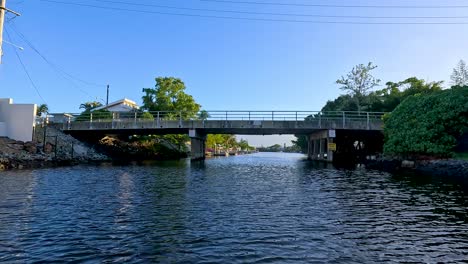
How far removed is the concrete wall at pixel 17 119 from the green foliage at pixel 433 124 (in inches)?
1877

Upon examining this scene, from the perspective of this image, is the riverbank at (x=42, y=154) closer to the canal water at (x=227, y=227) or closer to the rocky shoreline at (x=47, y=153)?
the rocky shoreline at (x=47, y=153)

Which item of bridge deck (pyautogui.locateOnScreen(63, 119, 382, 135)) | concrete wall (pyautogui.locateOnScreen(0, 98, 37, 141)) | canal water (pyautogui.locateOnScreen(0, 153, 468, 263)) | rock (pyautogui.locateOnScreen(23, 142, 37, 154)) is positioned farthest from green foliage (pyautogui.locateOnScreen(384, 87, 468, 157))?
concrete wall (pyautogui.locateOnScreen(0, 98, 37, 141))

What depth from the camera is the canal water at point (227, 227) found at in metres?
A: 8.16

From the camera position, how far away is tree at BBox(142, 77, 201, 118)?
227ft

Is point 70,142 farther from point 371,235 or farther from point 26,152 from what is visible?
point 371,235

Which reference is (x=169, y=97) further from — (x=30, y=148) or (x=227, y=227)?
(x=227, y=227)

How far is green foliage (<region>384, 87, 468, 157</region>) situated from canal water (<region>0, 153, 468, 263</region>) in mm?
21866

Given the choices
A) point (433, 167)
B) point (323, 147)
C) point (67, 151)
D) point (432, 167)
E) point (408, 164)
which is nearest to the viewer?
point (433, 167)

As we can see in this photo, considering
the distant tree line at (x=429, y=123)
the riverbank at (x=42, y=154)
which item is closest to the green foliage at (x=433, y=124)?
the distant tree line at (x=429, y=123)

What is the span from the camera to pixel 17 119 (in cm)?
4375

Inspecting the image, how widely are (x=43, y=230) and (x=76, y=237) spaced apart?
58.2 inches

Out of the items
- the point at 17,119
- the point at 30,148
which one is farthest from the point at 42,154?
the point at 17,119

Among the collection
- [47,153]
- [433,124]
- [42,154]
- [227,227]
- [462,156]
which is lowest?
[227,227]

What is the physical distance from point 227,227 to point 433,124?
3533 cm
